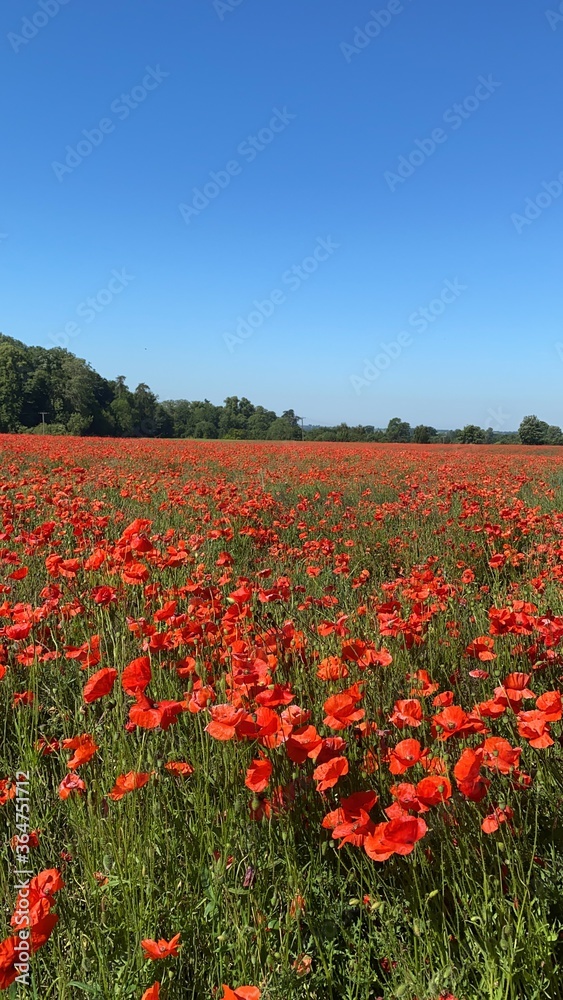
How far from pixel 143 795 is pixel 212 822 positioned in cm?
25

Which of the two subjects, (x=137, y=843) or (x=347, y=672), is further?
(x=347, y=672)

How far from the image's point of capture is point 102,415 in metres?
62.3

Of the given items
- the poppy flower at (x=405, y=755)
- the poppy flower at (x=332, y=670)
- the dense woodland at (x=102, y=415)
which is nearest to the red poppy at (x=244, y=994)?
the poppy flower at (x=405, y=755)

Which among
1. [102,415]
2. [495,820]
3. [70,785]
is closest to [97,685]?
[70,785]

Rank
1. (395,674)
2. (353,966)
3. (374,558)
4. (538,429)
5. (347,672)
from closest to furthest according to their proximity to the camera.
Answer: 1. (353,966)
2. (347,672)
3. (395,674)
4. (374,558)
5. (538,429)

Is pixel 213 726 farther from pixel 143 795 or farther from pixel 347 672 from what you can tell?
pixel 347 672

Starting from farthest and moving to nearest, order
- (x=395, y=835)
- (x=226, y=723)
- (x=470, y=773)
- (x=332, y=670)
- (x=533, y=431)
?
1. (x=533, y=431)
2. (x=332, y=670)
3. (x=226, y=723)
4. (x=470, y=773)
5. (x=395, y=835)

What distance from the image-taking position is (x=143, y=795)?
1782 millimetres

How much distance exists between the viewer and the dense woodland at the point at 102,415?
5356cm

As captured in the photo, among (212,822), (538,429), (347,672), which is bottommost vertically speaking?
(212,822)

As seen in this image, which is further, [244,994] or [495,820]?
[495,820]

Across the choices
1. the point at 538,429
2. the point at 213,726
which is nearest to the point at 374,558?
the point at 213,726

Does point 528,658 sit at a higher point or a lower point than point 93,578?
lower

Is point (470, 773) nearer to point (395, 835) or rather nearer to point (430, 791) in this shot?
point (430, 791)
